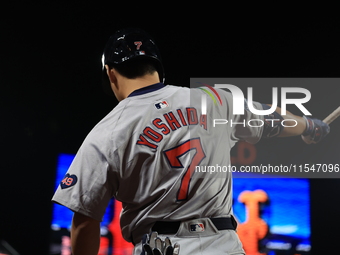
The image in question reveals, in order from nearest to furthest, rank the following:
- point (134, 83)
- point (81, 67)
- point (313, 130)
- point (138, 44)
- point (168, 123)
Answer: point (168, 123) → point (134, 83) → point (138, 44) → point (313, 130) → point (81, 67)

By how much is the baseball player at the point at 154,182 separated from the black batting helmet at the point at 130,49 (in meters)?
0.21

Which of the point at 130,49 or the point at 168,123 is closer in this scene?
the point at 168,123

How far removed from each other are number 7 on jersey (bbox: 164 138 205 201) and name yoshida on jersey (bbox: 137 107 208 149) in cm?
6

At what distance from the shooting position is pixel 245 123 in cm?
193

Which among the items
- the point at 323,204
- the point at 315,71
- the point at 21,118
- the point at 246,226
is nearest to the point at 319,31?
the point at 315,71

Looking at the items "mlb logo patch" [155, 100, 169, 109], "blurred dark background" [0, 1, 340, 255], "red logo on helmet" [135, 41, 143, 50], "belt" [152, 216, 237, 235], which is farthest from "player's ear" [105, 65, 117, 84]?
"blurred dark background" [0, 1, 340, 255]

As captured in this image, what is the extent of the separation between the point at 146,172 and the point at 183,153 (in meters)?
0.14

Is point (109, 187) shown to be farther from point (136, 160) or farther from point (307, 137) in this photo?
point (307, 137)

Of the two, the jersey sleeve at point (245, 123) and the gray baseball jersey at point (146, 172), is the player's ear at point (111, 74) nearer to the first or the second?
Result: the gray baseball jersey at point (146, 172)

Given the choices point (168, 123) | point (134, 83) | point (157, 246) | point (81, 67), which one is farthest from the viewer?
point (81, 67)

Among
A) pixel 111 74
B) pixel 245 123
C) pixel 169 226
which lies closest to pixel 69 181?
pixel 169 226

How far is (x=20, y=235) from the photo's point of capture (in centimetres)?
396

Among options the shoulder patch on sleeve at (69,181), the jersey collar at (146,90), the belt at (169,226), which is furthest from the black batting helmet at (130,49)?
the belt at (169,226)

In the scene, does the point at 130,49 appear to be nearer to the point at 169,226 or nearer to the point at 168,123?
the point at 168,123
